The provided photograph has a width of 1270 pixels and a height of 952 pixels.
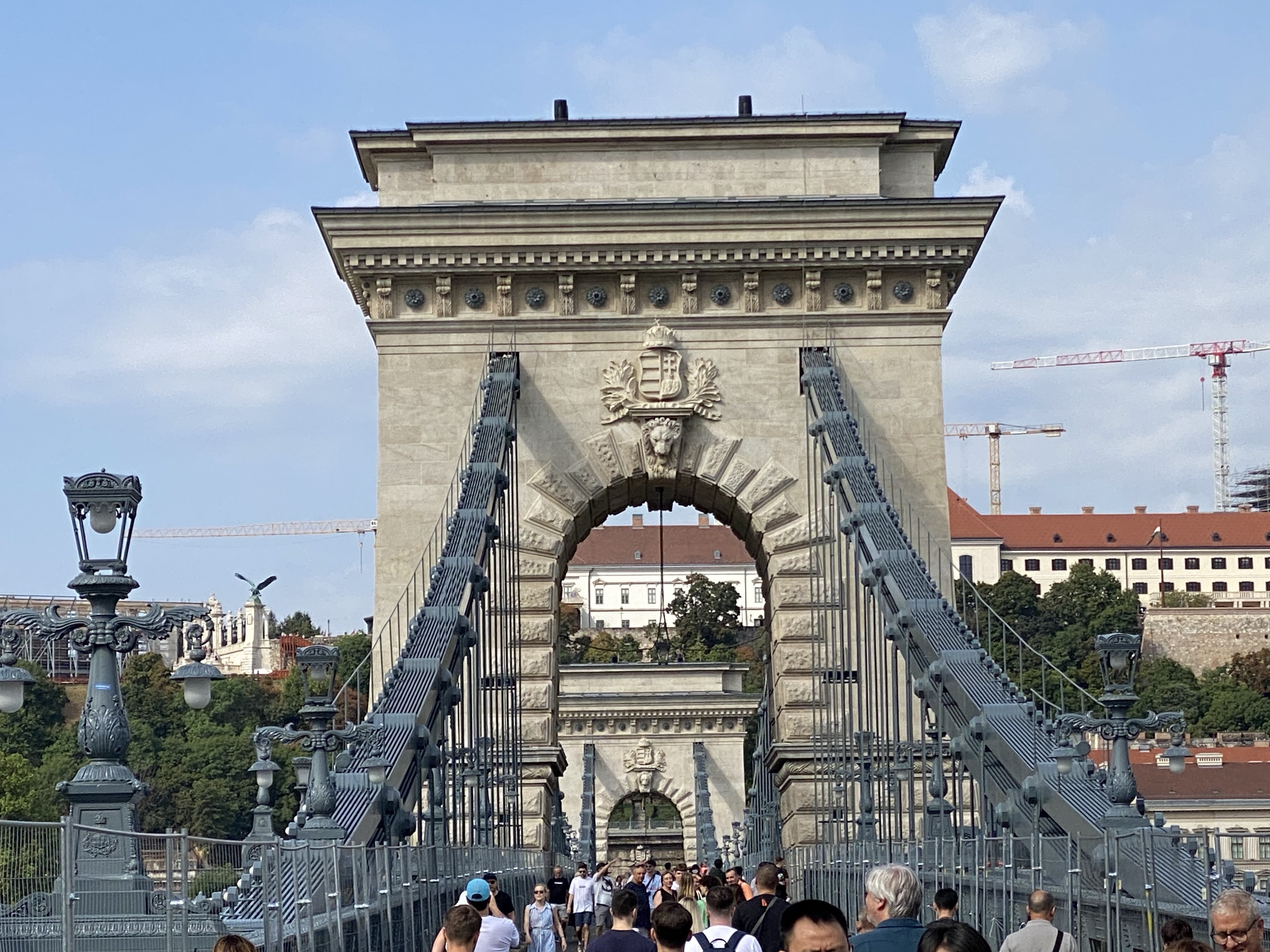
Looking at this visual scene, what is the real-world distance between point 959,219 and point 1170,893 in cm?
1544

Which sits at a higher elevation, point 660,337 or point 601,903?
point 660,337

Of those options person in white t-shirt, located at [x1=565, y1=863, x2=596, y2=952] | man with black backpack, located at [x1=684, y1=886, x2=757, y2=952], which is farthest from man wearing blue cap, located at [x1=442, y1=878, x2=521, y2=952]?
person in white t-shirt, located at [x1=565, y1=863, x2=596, y2=952]

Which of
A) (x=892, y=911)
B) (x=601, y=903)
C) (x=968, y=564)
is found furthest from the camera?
(x=968, y=564)

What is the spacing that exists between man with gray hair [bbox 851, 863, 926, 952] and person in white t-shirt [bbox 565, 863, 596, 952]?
59.9 feet

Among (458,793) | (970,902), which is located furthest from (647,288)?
(970,902)

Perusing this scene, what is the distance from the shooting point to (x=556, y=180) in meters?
27.8

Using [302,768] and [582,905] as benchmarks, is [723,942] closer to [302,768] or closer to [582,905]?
[302,768]

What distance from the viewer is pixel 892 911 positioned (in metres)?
7.79

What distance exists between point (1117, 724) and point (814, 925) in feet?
39.5

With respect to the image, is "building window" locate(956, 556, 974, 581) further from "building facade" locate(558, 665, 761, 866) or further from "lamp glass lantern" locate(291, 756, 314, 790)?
"lamp glass lantern" locate(291, 756, 314, 790)

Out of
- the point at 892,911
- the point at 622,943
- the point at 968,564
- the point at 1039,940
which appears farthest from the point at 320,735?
the point at 968,564

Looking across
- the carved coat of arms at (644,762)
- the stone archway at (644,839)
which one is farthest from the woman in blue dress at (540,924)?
the stone archway at (644,839)

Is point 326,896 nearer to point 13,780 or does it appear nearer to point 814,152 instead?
point 814,152

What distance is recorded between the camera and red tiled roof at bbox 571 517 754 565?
Result: 516 ft
